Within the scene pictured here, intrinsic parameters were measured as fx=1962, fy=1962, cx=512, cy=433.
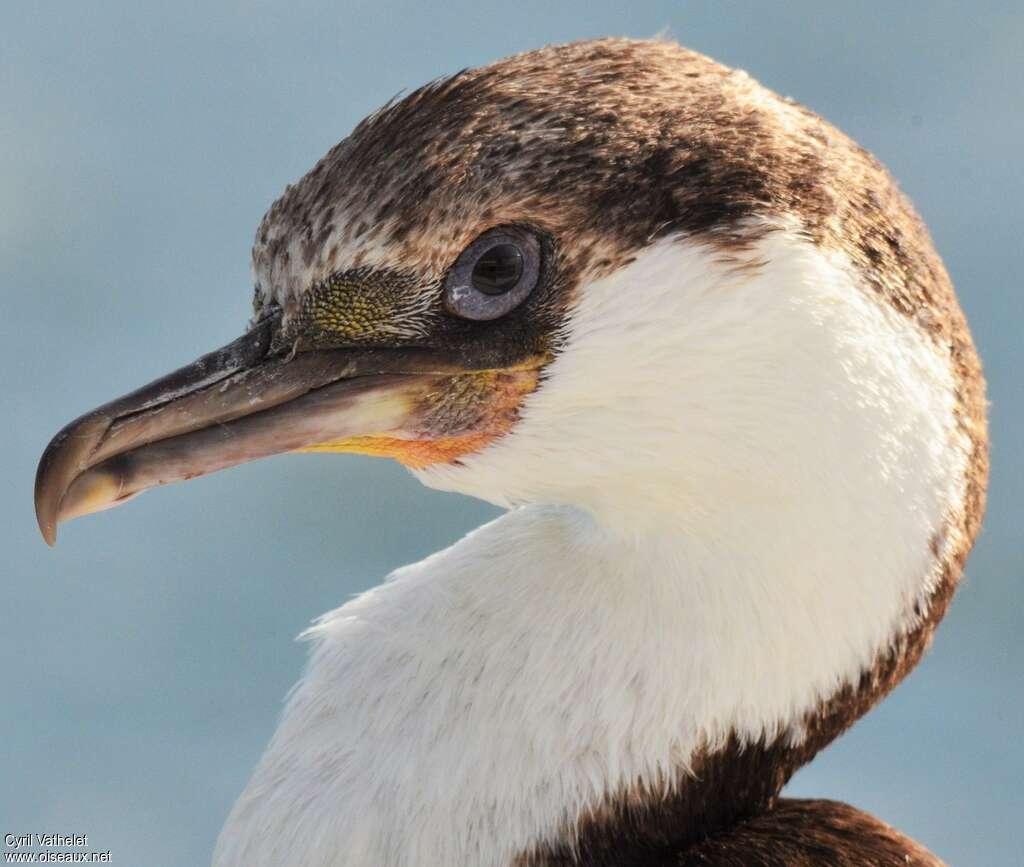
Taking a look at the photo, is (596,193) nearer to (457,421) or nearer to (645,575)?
(457,421)

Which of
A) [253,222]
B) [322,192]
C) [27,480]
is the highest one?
[253,222]

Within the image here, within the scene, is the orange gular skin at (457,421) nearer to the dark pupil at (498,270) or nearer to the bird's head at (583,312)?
the bird's head at (583,312)

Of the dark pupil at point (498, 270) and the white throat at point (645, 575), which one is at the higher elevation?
the dark pupil at point (498, 270)

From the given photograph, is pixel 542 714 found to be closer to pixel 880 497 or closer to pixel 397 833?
pixel 397 833

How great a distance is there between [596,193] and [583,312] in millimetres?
173

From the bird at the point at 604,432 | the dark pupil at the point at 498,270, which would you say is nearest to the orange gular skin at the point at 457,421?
the bird at the point at 604,432

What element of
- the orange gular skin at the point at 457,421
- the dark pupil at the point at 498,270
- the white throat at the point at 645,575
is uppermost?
the dark pupil at the point at 498,270

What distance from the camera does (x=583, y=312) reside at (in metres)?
2.77

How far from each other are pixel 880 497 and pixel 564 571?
1.67 ft

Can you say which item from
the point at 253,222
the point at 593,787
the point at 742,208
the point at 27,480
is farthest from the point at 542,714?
the point at 253,222

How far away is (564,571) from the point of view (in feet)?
9.84

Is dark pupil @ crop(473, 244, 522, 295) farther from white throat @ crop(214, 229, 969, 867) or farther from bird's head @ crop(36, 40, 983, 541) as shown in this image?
white throat @ crop(214, 229, 969, 867)

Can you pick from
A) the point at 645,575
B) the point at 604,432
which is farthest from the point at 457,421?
the point at 645,575

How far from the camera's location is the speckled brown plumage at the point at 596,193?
2.71 m
